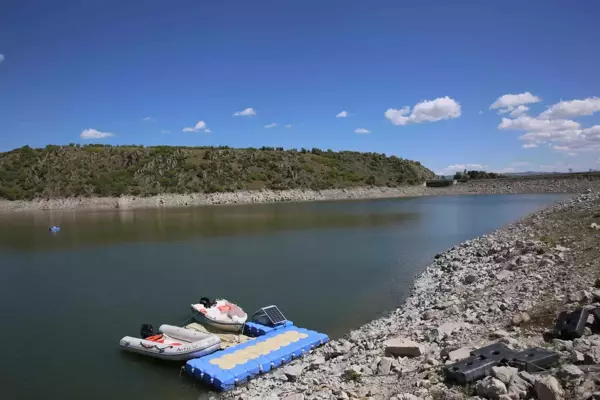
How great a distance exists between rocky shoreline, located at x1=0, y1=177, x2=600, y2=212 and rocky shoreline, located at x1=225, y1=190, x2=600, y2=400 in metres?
62.6

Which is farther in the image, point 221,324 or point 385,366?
point 221,324

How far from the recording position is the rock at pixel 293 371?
9.72m

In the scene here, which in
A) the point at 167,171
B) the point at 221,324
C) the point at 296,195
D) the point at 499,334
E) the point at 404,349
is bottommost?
the point at 221,324

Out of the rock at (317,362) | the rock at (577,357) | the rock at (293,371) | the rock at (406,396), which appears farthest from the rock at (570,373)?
the rock at (293,371)

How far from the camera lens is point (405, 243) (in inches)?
1131

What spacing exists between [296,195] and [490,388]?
7762 centimetres

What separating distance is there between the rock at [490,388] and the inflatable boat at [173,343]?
293 inches

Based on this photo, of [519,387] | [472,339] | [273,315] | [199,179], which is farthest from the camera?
[199,179]

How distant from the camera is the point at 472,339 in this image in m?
8.95

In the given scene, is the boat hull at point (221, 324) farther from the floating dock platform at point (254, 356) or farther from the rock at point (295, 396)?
the rock at point (295, 396)

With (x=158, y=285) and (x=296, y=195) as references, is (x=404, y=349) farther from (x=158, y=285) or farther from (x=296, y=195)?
(x=296, y=195)

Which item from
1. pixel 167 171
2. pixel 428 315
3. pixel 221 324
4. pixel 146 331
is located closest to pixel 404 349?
pixel 428 315

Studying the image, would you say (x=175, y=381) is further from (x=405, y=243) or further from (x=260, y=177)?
(x=260, y=177)

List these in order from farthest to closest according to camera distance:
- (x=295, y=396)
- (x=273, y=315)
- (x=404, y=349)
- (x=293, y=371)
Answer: (x=273, y=315) < (x=293, y=371) < (x=404, y=349) < (x=295, y=396)
